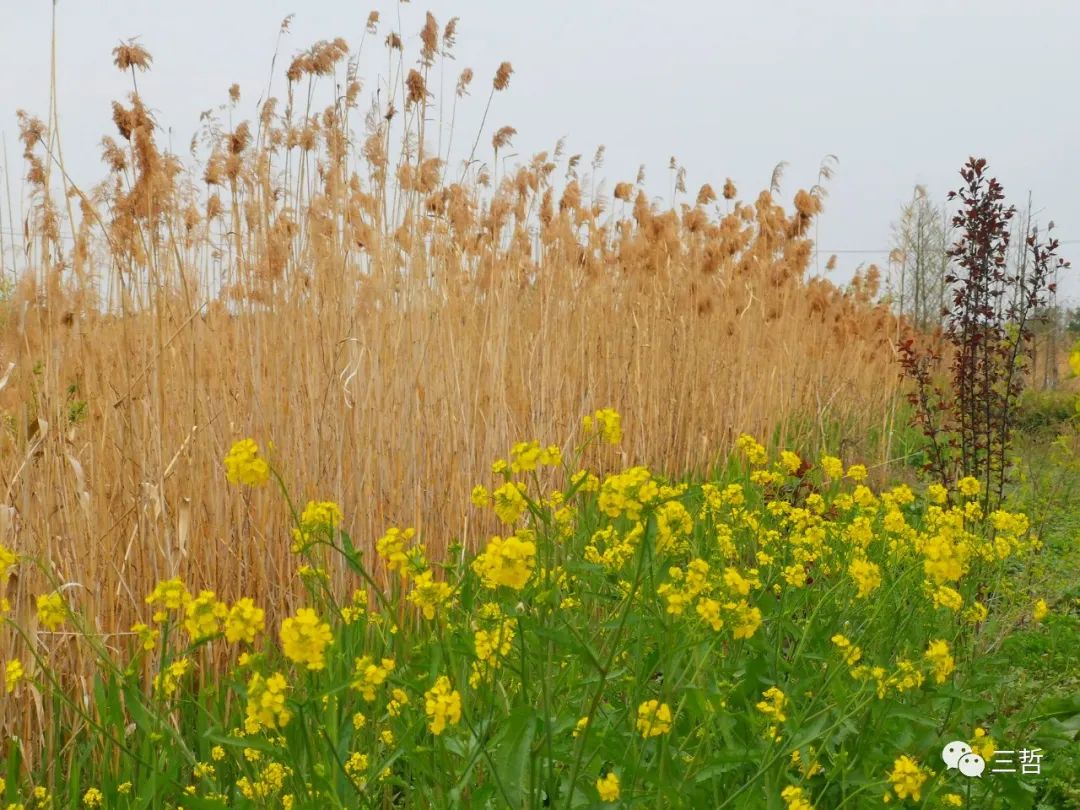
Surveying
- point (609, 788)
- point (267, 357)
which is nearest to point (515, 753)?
point (609, 788)

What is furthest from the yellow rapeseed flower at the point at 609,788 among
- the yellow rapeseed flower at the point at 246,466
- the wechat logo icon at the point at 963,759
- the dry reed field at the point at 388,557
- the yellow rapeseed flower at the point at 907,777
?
the wechat logo icon at the point at 963,759

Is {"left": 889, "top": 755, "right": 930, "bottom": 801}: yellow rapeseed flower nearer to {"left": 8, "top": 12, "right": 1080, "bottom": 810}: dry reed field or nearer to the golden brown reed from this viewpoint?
{"left": 8, "top": 12, "right": 1080, "bottom": 810}: dry reed field

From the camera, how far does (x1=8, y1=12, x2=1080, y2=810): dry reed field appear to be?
4.86 ft

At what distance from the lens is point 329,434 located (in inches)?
113

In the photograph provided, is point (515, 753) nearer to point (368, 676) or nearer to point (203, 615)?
point (368, 676)

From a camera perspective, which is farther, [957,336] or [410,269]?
[957,336]

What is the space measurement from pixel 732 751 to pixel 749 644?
42 centimetres

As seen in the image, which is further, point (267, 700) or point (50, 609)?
point (50, 609)

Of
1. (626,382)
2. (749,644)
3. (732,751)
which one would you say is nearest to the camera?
(732,751)

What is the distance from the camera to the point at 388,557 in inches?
70.3

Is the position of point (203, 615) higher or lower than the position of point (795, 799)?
higher

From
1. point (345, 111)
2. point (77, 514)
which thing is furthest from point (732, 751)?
point (345, 111)

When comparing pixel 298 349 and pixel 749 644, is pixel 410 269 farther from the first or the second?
pixel 749 644

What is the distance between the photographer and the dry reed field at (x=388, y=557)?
1.48m
